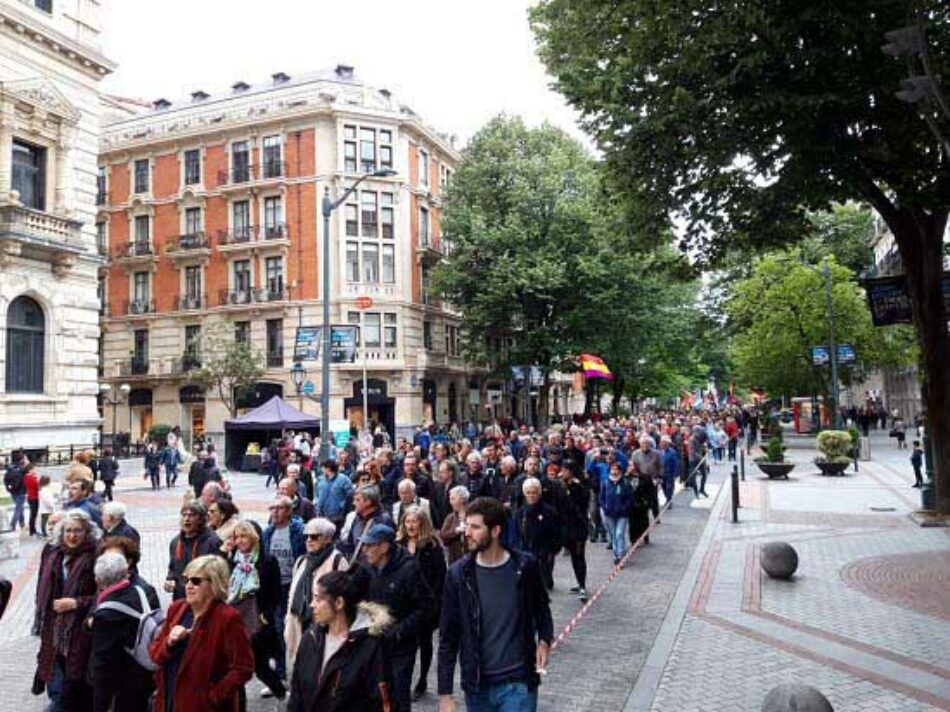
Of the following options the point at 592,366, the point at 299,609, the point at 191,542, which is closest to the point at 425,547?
→ the point at 299,609

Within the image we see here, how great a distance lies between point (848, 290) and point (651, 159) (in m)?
31.7

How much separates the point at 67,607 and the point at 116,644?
2.78 ft

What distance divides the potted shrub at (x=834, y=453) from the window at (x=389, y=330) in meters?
22.9

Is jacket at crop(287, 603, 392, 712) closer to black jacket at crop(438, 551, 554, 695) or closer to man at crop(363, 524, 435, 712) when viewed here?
black jacket at crop(438, 551, 554, 695)

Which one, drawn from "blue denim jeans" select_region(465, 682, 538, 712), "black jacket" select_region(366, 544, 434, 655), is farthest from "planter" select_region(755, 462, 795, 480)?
"blue denim jeans" select_region(465, 682, 538, 712)

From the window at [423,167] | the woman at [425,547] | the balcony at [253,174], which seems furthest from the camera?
the window at [423,167]

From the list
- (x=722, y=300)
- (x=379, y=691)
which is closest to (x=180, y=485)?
(x=379, y=691)

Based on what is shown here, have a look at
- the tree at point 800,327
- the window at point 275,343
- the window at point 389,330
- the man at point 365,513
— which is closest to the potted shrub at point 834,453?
the tree at point 800,327

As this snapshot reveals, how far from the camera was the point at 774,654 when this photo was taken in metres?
7.90

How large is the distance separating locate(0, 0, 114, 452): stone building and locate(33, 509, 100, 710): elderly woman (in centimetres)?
2083

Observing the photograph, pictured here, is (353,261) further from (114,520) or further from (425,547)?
(425,547)

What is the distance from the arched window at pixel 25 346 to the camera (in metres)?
25.6

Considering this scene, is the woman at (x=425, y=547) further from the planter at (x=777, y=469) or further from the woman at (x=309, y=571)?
the planter at (x=777, y=469)

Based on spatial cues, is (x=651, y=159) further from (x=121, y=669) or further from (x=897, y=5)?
(x=121, y=669)
